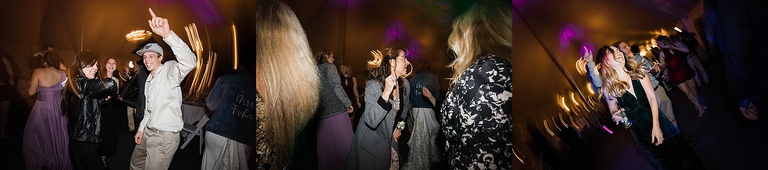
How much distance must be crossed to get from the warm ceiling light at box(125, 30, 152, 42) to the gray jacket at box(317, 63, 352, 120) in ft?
3.84

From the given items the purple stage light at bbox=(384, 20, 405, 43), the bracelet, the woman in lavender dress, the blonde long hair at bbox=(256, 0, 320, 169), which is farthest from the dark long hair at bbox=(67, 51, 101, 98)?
the bracelet

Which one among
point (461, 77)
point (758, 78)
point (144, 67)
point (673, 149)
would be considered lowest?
point (673, 149)

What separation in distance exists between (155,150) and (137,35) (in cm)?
78

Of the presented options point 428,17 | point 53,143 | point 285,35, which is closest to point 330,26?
point 285,35

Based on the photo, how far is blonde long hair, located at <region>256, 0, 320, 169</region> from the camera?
415 cm

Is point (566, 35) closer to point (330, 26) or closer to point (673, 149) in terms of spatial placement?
point (673, 149)

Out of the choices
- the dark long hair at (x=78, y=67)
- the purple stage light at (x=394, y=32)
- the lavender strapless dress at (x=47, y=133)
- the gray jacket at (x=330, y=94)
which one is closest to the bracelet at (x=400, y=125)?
the gray jacket at (x=330, y=94)

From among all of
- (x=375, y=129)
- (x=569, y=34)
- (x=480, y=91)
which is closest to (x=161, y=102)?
(x=375, y=129)

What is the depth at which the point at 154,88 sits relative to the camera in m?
3.79

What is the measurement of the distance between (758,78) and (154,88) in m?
3.76

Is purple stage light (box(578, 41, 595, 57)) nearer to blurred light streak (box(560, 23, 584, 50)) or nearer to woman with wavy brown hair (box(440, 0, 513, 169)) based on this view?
blurred light streak (box(560, 23, 584, 50))

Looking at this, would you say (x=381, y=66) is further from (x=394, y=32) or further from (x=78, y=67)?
(x=78, y=67)

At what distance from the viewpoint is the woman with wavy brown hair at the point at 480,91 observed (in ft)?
12.5

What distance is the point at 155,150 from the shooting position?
384 cm
